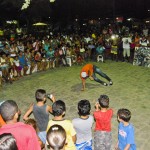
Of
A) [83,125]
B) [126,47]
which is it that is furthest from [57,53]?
[83,125]

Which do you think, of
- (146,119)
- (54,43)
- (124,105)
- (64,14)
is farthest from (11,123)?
(64,14)

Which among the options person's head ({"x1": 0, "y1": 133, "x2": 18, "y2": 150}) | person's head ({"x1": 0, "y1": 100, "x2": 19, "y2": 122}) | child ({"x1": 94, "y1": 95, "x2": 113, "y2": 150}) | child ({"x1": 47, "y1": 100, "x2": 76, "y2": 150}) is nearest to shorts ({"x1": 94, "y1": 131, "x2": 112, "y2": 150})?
child ({"x1": 94, "y1": 95, "x2": 113, "y2": 150})

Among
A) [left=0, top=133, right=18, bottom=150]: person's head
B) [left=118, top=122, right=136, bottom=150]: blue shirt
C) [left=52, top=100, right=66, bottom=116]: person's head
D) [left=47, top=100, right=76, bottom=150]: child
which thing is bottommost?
[left=118, top=122, right=136, bottom=150]: blue shirt

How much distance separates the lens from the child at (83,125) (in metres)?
4.70

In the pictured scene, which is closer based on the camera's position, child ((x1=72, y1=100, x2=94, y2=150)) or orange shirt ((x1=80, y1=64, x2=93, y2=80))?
child ((x1=72, y1=100, x2=94, y2=150))

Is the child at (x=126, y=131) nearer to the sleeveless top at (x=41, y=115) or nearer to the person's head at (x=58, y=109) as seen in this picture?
the person's head at (x=58, y=109)

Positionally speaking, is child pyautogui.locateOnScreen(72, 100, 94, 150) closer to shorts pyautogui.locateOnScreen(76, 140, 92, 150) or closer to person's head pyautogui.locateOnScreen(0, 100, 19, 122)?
shorts pyautogui.locateOnScreen(76, 140, 92, 150)

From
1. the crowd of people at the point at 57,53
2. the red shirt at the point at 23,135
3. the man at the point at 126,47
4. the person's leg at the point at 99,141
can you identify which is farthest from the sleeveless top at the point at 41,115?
the man at the point at 126,47

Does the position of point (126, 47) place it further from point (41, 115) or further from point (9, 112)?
point (9, 112)

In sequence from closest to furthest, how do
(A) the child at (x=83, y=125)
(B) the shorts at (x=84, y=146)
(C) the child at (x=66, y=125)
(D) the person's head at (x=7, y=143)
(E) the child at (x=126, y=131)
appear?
(D) the person's head at (x=7, y=143) → (C) the child at (x=66, y=125) → (E) the child at (x=126, y=131) → (A) the child at (x=83, y=125) → (B) the shorts at (x=84, y=146)

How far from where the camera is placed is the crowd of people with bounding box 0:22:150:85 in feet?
45.1

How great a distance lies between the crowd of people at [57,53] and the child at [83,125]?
8.68m

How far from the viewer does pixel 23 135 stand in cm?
331

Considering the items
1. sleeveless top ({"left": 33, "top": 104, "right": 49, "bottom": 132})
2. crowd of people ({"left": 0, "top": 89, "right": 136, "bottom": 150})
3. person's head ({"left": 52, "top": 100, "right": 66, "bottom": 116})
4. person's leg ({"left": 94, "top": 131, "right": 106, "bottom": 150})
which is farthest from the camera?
sleeveless top ({"left": 33, "top": 104, "right": 49, "bottom": 132})
